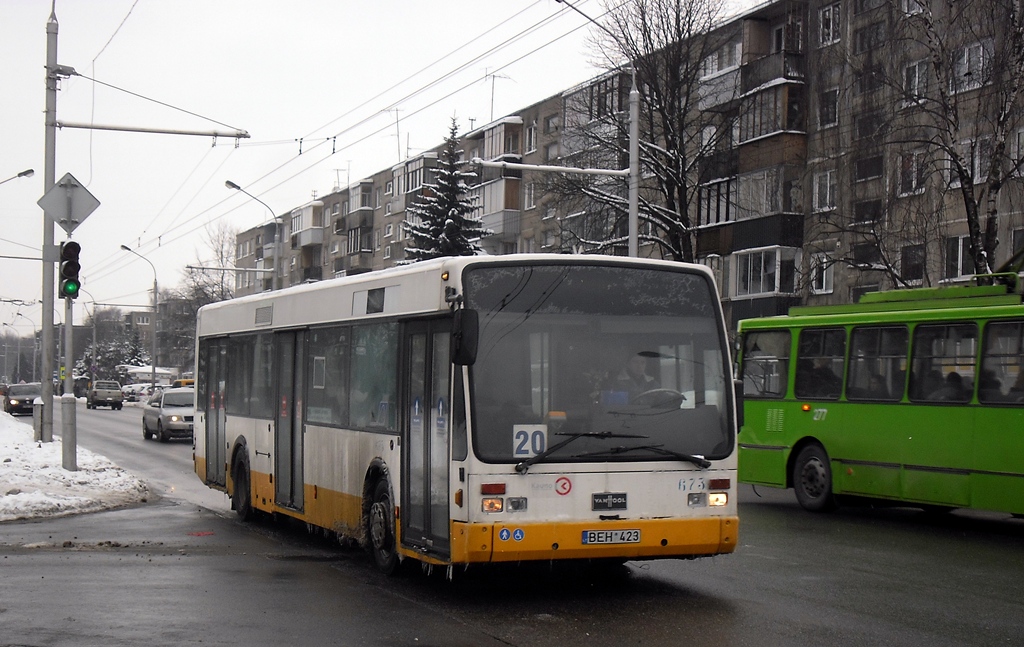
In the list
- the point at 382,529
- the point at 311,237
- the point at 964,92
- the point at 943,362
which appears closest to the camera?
the point at 382,529

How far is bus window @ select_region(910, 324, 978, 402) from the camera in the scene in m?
14.5

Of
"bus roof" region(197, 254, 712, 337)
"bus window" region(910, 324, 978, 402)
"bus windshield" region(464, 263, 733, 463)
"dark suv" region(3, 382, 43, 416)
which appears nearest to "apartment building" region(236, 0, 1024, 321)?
"bus window" region(910, 324, 978, 402)

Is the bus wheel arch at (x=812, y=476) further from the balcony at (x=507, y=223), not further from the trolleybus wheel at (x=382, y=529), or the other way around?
the balcony at (x=507, y=223)

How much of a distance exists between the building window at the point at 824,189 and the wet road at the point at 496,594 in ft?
74.5

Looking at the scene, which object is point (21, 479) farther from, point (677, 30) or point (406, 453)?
point (677, 30)

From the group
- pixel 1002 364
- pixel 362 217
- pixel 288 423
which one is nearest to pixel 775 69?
pixel 1002 364

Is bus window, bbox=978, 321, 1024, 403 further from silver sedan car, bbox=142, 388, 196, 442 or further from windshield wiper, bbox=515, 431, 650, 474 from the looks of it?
silver sedan car, bbox=142, 388, 196, 442

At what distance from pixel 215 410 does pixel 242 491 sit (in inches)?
69.7

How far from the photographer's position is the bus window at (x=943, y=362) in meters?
14.5

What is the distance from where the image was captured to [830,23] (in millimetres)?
33656

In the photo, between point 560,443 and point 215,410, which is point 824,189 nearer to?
point 215,410

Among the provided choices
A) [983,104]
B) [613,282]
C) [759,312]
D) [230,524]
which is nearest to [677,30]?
[759,312]

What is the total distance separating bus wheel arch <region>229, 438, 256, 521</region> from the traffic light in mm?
4433

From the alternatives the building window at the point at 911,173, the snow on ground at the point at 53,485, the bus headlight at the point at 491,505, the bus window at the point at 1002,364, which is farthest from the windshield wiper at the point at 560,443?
the building window at the point at 911,173
